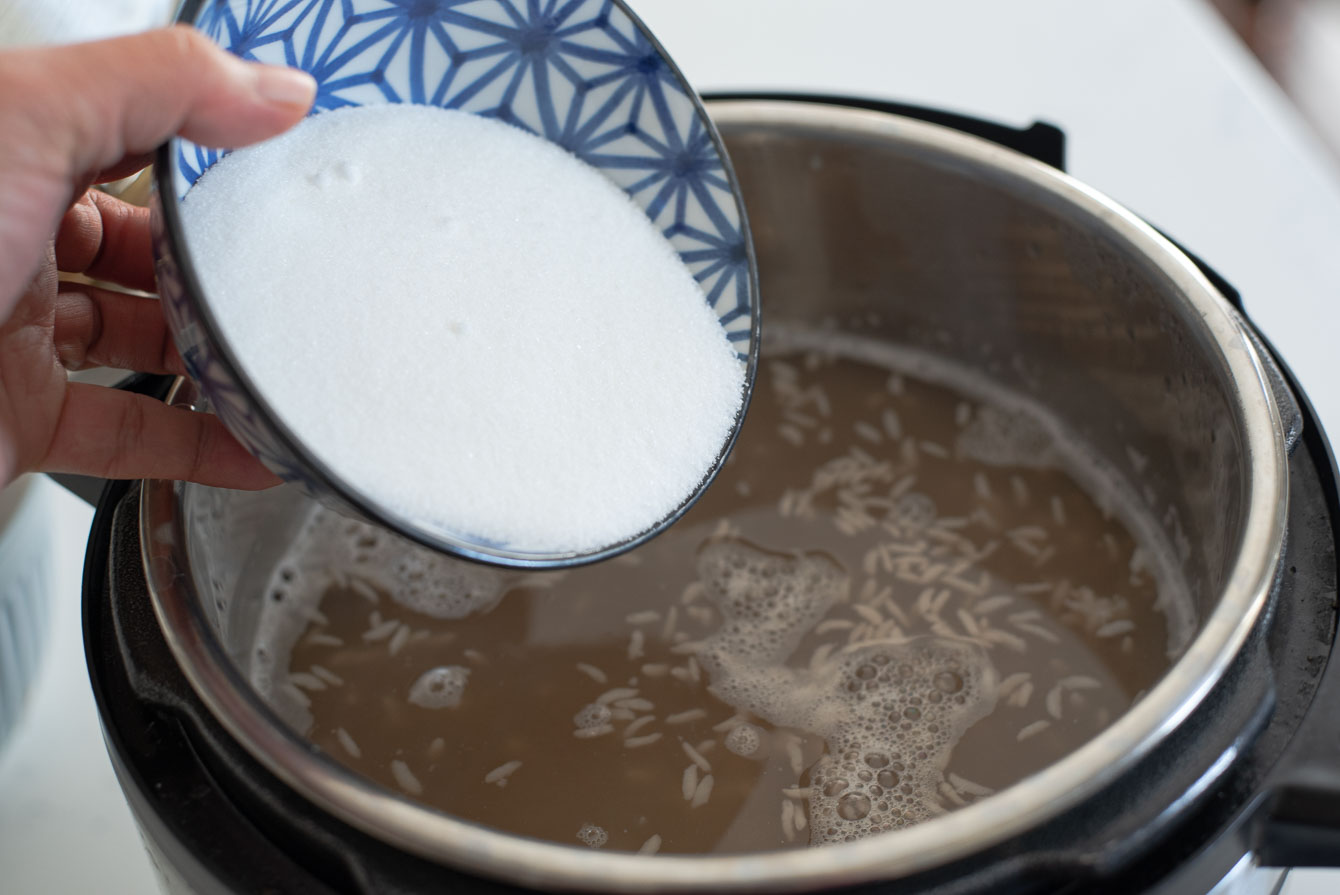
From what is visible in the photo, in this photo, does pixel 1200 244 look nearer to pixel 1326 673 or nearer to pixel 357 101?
pixel 1326 673

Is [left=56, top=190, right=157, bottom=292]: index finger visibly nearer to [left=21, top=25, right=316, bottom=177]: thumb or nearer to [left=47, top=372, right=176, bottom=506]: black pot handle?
[left=47, top=372, right=176, bottom=506]: black pot handle

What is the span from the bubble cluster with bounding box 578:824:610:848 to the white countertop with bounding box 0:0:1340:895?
37cm

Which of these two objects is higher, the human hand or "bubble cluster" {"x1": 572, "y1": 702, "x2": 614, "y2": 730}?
the human hand

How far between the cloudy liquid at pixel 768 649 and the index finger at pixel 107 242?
280 millimetres

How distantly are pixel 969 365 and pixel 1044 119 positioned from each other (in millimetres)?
388

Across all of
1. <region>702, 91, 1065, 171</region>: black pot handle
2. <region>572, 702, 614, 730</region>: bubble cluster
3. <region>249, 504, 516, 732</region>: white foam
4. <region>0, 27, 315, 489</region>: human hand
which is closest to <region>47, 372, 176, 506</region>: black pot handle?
<region>0, 27, 315, 489</region>: human hand

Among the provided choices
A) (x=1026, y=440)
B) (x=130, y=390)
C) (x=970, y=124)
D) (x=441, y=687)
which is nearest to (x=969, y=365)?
(x=1026, y=440)

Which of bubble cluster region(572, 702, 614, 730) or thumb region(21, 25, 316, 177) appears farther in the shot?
bubble cluster region(572, 702, 614, 730)

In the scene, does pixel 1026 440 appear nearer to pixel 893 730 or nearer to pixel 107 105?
pixel 893 730

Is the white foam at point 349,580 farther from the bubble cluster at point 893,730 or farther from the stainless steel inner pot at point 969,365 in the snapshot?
the bubble cluster at point 893,730

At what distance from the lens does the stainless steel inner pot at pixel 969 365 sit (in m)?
0.57

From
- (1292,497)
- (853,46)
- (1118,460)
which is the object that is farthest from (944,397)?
(853,46)

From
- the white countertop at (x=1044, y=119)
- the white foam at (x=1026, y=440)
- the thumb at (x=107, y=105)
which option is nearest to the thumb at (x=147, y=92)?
the thumb at (x=107, y=105)

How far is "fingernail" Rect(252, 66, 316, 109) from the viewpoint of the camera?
649 mm
